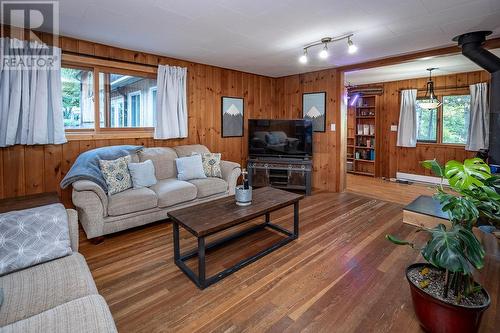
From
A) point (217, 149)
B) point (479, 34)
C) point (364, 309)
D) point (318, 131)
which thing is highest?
point (479, 34)

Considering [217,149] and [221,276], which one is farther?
[217,149]

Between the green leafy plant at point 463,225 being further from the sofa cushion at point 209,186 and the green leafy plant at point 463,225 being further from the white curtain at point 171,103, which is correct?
the white curtain at point 171,103

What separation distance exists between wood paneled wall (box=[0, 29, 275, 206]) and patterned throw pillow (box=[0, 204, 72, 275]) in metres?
1.74

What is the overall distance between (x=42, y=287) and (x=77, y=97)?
2.87 m

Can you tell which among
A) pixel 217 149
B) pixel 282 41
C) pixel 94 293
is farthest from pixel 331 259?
pixel 217 149

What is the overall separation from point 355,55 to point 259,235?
3.09m

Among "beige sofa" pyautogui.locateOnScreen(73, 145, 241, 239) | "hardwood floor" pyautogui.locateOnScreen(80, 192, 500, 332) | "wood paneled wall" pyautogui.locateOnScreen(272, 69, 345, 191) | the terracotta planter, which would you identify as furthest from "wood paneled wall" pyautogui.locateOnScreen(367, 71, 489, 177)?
the terracotta planter

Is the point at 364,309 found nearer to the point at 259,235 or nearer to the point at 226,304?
the point at 226,304

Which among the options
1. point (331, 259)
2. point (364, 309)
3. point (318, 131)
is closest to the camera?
point (364, 309)

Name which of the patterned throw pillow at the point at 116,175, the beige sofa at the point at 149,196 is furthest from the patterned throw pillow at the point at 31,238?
the patterned throw pillow at the point at 116,175

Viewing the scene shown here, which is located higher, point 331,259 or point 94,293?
point 94,293

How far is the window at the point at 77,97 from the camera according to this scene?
3361 mm

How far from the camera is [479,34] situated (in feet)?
10.1

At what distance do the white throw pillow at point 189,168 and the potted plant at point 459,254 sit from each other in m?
2.91
